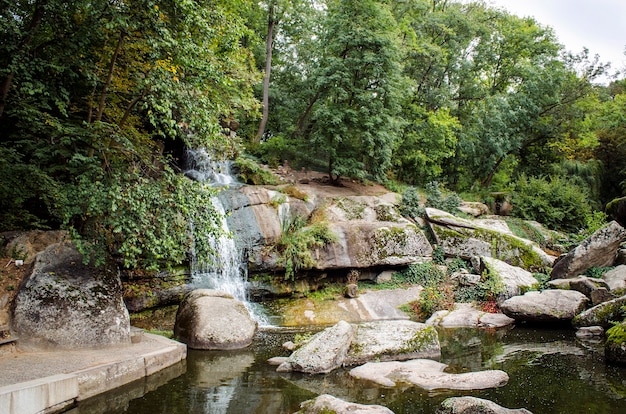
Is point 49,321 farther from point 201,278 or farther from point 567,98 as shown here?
point 567,98

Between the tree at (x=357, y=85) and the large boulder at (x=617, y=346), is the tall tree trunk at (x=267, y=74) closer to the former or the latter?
the tree at (x=357, y=85)

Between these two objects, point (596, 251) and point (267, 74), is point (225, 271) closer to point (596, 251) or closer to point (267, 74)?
point (596, 251)

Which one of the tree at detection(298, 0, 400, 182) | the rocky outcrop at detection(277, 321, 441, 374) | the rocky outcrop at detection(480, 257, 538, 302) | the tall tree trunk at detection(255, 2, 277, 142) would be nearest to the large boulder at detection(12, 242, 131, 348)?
the rocky outcrop at detection(277, 321, 441, 374)

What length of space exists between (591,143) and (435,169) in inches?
369

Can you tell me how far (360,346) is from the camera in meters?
8.51

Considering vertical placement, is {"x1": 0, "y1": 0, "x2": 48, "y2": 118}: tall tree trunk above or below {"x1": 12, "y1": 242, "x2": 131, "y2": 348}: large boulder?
above

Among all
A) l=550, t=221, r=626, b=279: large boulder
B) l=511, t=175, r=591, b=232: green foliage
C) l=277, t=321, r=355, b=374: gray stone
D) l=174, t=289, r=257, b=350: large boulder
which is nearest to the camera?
l=277, t=321, r=355, b=374: gray stone

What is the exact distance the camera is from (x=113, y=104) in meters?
10.9

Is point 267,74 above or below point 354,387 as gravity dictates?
above

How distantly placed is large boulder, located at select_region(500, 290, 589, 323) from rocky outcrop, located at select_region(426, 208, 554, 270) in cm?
494

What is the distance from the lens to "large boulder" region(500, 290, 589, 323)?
11.4 metres

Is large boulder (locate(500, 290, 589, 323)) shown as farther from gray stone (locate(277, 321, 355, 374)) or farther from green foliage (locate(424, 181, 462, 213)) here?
green foliage (locate(424, 181, 462, 213))

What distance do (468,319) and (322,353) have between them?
6.40 metres

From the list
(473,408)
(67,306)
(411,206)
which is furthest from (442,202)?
(67,306)
